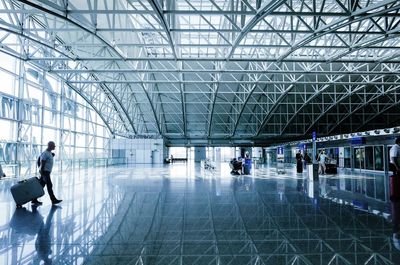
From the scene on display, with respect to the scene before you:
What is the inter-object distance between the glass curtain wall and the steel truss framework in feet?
4.79

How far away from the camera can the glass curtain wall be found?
21.0 m

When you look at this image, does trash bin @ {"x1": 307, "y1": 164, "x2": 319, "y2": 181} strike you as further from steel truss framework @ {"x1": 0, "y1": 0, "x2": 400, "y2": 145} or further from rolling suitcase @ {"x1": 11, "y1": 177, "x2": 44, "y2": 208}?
rolling suitcase @ {"x1": 11, "y1": 177, "x2": 44, "y2": 208}

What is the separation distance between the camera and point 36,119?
25.2 metres

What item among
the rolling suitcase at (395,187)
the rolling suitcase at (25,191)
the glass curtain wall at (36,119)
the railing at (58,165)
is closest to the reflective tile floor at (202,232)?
the rolling suitcase at (25,191)

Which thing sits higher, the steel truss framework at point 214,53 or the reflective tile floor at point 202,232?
the steel truss framework at point 214,53

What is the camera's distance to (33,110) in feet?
81.2

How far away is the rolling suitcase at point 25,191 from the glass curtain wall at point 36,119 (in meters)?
13.0

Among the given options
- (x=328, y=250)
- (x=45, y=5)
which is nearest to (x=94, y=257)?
(x=328, y=250)

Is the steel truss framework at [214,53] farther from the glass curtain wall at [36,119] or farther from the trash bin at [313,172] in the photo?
the trash bin at [313,172]

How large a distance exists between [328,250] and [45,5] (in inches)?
572

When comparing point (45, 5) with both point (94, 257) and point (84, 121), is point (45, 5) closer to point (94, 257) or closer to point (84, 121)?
point (94, 257)

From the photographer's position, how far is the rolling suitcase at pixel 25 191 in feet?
30.2

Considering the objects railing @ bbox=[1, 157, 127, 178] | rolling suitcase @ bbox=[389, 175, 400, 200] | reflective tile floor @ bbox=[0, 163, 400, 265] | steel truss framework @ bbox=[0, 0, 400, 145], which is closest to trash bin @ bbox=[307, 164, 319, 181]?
rolling suitcase @ bbox=[389, 175, 400, 200]

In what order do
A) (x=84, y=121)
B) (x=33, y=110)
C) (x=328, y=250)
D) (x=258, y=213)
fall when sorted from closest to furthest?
(x=328, y=250)
(x=258, y=213)
(x=33, y=110)
(x=84, y=121)
